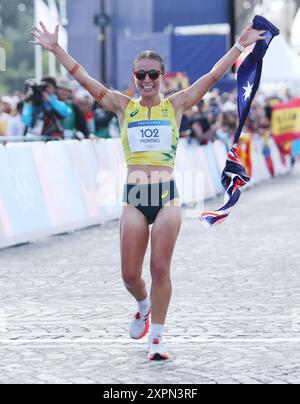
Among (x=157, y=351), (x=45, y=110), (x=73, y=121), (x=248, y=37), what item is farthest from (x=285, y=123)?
(x=157, y=351)

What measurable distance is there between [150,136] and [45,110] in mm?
10387

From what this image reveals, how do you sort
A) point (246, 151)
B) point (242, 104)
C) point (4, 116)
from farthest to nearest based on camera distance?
1. point (246, 151)
2. point (4, 116)
3. point (242, 104)

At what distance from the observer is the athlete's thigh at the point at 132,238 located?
301 inches

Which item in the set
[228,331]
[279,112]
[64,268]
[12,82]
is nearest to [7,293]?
[64,268]

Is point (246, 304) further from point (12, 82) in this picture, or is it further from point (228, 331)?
point (12, 82)

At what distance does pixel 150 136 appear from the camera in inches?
303

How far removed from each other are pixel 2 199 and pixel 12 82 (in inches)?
4869

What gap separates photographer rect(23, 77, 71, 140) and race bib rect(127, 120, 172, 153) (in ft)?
32.6

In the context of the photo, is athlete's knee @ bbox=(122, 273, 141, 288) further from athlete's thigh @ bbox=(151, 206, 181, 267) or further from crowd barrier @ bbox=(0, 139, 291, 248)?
crowd barrier @ bbox=(0, 139, 291, 248)

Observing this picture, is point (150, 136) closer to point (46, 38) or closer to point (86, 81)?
point (86, 81)

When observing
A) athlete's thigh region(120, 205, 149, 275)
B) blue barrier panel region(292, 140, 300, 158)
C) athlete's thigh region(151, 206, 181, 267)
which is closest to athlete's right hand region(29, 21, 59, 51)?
athlete's thigh region(120, 205, 149, 275)

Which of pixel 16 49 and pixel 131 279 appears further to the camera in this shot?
pixel 16 49

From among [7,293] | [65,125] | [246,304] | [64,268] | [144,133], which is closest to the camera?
[144,133]

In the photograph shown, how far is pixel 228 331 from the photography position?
841 cm
